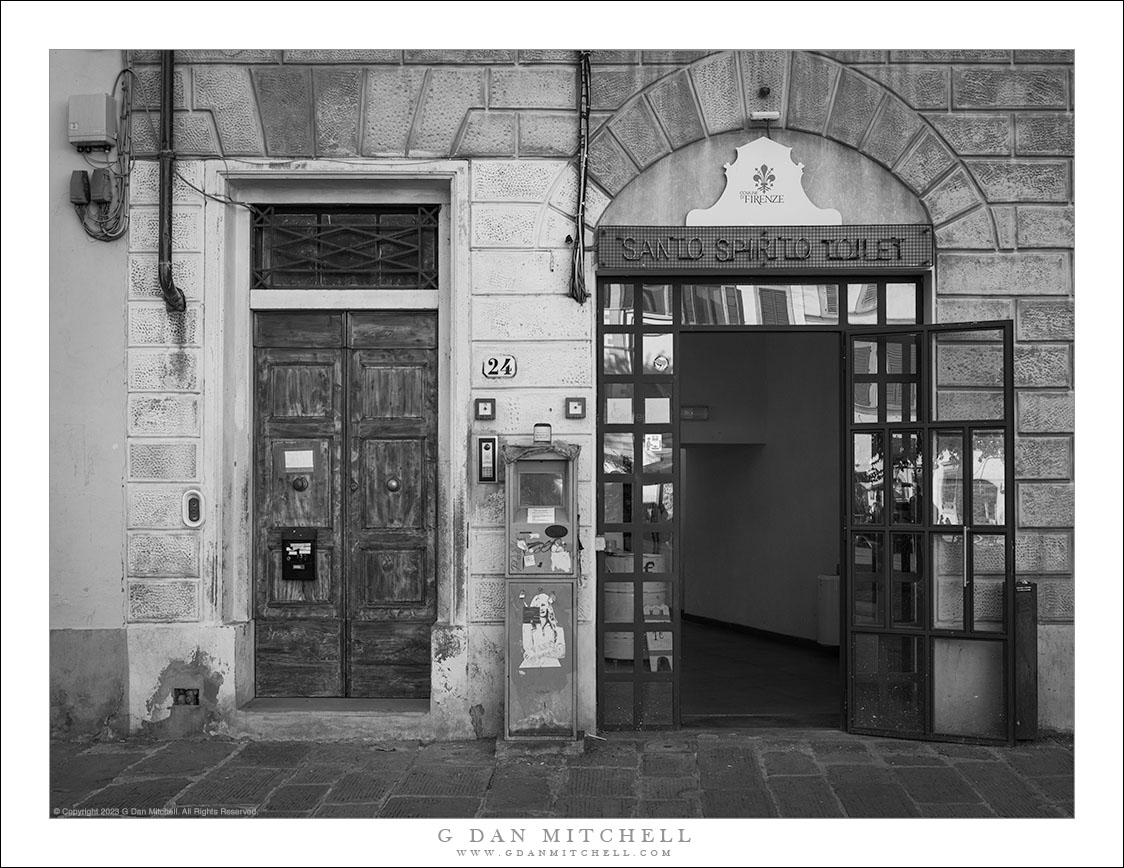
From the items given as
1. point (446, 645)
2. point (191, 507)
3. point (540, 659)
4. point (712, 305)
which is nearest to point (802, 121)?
point (712, 305)

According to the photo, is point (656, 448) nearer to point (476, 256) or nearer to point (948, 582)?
point (476, 256)

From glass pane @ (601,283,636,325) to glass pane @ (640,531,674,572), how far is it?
1383mm

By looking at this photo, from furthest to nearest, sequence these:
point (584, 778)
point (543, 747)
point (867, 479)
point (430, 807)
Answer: point (867, 479) → point (543, 747) → point (584, 778) → point (430, 807)

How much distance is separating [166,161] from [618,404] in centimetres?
320

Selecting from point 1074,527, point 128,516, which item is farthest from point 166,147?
point 1074,527

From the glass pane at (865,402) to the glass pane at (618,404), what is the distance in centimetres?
142

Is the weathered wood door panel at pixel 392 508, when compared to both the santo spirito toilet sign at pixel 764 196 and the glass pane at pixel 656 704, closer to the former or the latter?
the glass pane at pixel 656 704

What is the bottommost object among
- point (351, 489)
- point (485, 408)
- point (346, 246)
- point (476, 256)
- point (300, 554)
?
point (300, 554)

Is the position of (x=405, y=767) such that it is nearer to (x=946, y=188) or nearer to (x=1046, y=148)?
(x=946, y=188)

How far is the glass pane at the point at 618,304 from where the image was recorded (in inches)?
273

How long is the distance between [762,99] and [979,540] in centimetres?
306

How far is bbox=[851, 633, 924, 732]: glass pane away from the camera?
667 cm

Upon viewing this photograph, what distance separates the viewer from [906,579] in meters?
6.75

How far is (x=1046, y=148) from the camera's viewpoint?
22.2 feet
